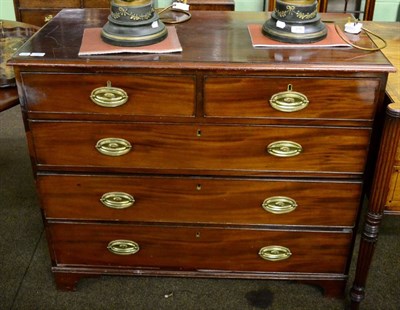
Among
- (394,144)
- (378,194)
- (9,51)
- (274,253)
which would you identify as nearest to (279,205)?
(274,253)

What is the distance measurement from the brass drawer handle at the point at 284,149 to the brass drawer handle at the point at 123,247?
64cm

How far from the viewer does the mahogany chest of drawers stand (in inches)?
63.0

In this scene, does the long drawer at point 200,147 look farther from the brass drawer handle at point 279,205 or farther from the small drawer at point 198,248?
the small drawer at point 198,248

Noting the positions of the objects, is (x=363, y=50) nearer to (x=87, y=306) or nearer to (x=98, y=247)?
(x=98, y=247)

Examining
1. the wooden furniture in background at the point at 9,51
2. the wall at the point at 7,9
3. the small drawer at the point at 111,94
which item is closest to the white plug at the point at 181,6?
the small drawer at the point at 111,94

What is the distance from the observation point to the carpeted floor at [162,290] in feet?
6.62

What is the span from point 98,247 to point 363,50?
Answer: 119 cm

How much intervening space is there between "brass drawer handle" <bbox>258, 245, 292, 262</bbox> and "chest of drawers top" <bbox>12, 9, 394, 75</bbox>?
0.70m

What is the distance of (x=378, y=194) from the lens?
1669 mm

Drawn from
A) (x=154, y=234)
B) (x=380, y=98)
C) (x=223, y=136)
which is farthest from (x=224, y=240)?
(x=380, y=98)

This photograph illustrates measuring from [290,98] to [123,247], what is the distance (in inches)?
33.6

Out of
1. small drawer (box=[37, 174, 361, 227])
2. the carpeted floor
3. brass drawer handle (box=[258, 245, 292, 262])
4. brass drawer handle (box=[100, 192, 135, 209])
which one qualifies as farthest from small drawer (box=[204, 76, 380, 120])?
the carpeted floor

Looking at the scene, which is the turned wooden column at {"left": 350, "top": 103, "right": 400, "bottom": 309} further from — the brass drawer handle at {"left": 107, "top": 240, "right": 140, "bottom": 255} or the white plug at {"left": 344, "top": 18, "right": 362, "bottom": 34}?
the brass drawer handle at {"left": 107, "top": 240, "right": 140, "bottom": 255}

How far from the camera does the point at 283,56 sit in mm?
1626
